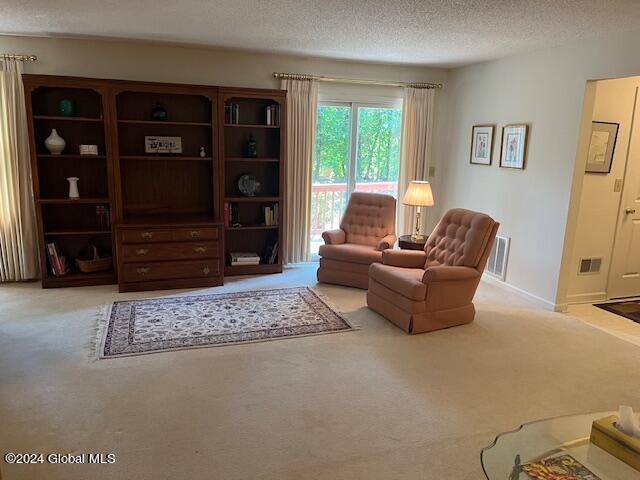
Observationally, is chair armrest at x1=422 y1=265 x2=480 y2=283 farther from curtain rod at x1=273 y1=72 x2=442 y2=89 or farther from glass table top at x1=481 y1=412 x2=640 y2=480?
curtain rod at x1=273 y1=72 x2=442 y2=89

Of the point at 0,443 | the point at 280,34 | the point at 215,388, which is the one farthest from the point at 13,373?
the point at 280,34

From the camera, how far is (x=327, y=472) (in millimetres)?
2143

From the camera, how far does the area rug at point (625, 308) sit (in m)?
4.38

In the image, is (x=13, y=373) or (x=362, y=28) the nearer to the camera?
(x=13, y=373)

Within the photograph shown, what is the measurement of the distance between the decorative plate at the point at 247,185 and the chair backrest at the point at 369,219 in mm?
1050

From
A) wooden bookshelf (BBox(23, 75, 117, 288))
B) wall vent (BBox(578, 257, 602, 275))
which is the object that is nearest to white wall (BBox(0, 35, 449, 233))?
wooden bookshelf (BBox(23, 75, 117, 288))

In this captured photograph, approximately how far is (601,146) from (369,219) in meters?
2.31

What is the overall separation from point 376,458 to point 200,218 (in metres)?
3.28

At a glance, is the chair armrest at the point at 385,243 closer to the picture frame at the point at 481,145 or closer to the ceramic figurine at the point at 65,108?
the picture frame at the point at 481,145

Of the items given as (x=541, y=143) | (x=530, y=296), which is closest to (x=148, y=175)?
(x=541, y=143)

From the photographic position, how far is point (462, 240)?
3.99 m

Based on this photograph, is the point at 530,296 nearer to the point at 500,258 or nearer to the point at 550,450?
the point at 500,258

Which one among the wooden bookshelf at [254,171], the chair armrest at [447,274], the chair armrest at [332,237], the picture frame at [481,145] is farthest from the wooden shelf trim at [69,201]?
the picture frame at [481,145]

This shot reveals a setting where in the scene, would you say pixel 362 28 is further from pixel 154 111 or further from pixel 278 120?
pixel 154 111
